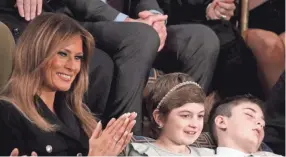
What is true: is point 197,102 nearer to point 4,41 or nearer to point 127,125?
point 127,125

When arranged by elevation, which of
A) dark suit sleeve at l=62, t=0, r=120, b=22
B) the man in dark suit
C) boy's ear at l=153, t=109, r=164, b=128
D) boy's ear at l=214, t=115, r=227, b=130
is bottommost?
boy's ear at l=214, t=115, r=227, b=130

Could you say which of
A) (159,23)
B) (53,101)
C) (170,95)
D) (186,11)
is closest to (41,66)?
(53,101)

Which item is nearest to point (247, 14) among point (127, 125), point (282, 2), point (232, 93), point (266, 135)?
point (282, 2)

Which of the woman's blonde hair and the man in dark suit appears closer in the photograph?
the woman's blonde hair

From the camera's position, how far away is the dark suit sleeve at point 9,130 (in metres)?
1.59

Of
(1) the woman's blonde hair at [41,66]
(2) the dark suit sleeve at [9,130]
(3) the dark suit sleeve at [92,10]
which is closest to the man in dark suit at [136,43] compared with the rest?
(3) the dark suit sleeve at [92,10]

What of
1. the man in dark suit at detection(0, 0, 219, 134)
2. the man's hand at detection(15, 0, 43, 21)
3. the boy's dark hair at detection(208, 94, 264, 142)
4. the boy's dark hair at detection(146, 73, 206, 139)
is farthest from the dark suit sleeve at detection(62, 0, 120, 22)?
the boy's dark hair at detection(208, 94, 264, 142)

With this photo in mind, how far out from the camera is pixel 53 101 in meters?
1.74

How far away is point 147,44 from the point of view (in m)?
1.90

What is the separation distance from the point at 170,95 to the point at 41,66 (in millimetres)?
363

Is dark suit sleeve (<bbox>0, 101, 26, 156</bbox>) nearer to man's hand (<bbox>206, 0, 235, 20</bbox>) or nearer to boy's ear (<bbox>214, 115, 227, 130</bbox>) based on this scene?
boy's ear (<bbox>214, 115, 227, 130</bbox>)

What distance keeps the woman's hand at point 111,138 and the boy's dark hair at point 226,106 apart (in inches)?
15.4

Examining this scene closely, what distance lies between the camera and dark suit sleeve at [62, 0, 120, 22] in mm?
1995

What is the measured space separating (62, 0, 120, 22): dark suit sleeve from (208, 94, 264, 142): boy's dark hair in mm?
386
